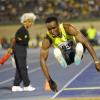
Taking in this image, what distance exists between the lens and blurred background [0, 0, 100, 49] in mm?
41688

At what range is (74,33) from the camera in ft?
28.6

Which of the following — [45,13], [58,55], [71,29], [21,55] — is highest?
[71,29]

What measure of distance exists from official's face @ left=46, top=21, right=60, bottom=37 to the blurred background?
31.5 m

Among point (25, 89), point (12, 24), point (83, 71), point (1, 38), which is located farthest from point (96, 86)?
point (12, 24)

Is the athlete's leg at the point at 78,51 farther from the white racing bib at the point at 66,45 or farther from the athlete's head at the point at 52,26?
the athlete's head at the point at 52,26

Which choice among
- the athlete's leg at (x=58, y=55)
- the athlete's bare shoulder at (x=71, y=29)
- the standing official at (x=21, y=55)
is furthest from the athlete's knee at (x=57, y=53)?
the standing official at (x=21, y=55)

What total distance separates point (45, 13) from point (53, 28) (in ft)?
111

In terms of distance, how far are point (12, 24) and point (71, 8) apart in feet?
17.0

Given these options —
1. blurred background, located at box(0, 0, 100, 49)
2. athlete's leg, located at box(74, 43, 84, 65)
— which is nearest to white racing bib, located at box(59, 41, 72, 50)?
athlete's leg, located at box(74, 43, 84, 65)

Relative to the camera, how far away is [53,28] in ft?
28.5

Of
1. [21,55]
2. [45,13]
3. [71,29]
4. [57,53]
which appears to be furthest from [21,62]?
[45,13]

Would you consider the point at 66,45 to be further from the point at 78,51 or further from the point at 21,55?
the point at 21,55

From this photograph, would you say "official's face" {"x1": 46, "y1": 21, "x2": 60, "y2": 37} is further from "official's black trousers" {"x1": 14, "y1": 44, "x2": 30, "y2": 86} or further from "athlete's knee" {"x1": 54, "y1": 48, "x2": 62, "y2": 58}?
"official's black trousers" {"x1": 14, "y1": 44, "x2": 30, "y2": 86}

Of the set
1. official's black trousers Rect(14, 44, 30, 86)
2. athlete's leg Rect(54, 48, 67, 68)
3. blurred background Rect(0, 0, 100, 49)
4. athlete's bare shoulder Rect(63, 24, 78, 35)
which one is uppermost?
athlete's bare shoulder Rect(63, 24, 78, 35)
